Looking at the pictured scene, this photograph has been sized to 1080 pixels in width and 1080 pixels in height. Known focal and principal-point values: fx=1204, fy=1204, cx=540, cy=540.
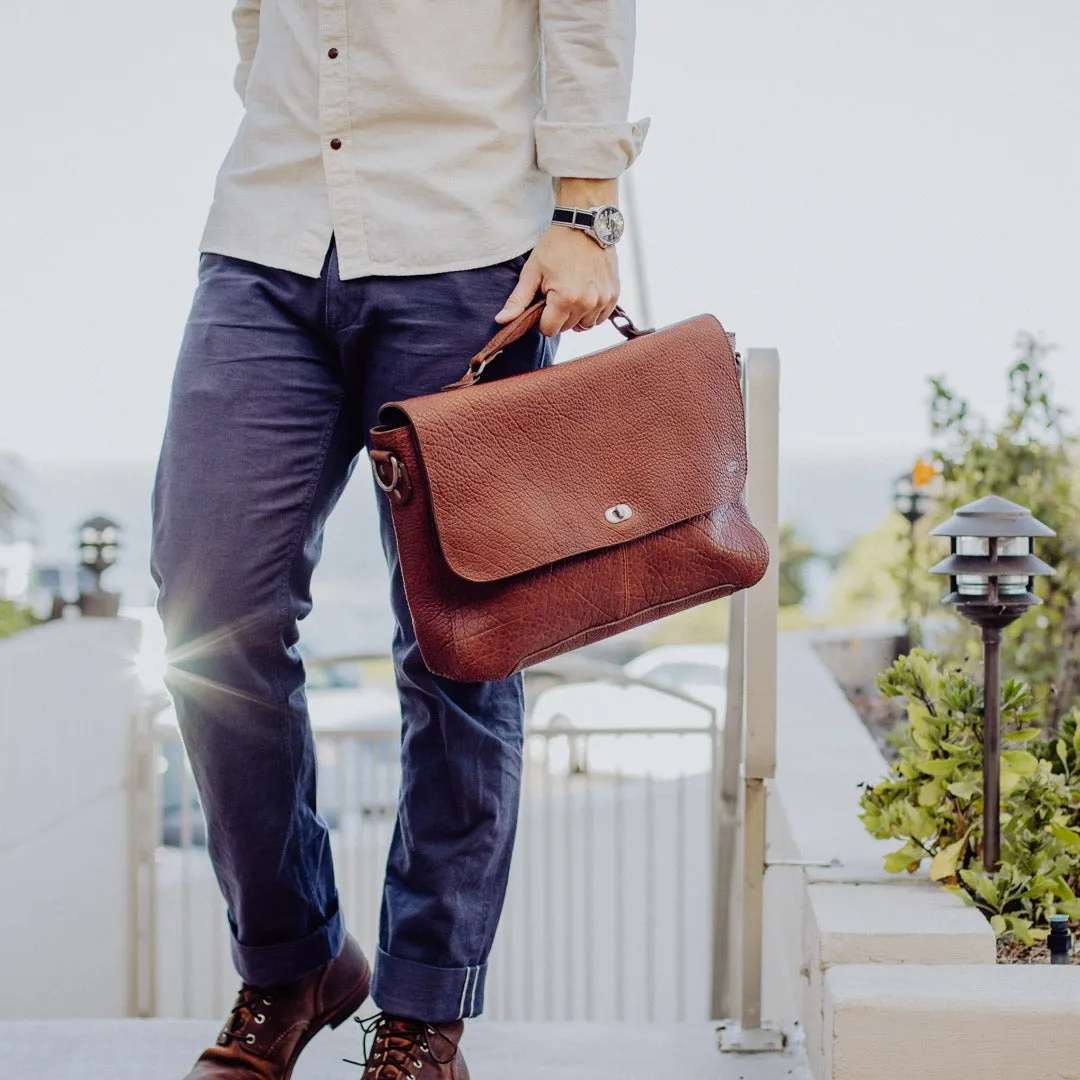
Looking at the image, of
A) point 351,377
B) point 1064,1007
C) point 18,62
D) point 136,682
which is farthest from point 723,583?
point 18,62

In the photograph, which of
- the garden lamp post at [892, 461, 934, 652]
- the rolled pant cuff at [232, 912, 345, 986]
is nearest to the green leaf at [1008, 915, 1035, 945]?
the rolled pant cuff at [232, 912, 345, 986]

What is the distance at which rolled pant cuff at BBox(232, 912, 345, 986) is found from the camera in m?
1.17

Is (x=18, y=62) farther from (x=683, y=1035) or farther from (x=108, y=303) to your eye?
(x=683, y=1035)

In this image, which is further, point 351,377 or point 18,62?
point 18,62

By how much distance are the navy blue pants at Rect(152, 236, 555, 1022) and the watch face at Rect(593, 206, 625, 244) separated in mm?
85

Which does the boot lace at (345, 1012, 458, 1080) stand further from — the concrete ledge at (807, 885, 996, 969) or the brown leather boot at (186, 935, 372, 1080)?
the concrete ledge at (807, 885, 996, 969)

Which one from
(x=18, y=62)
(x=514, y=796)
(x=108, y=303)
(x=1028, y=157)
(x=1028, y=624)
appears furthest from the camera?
(x=108, y=303)

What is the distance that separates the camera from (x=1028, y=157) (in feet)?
82.0

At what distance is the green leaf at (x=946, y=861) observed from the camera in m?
1.40

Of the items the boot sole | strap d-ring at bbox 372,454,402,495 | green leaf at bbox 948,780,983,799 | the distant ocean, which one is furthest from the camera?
the distant ocean

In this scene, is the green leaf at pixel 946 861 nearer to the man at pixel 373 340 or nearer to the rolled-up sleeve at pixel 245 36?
the man at pixel 373 340

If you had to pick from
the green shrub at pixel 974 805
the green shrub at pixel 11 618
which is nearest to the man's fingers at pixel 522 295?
the green shrub at pixel 974 805

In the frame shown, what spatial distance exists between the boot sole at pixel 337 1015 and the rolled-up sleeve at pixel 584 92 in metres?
0.84

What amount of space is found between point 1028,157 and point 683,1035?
2694 cm
